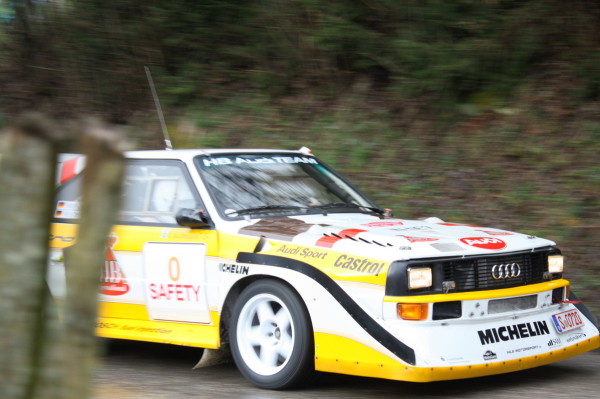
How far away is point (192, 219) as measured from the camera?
589 cm

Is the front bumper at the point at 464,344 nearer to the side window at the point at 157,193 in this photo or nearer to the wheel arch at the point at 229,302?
the wheel arch at the point at 229,302

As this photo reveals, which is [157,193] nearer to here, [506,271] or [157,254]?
[157,254]

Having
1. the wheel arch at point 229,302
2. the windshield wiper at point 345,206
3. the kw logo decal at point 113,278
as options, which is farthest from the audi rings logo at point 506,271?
the kw logo decal at point 113,278

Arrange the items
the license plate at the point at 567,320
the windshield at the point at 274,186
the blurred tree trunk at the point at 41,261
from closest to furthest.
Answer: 1. the blurred tree trunk at the point at 41,261
2. the license plate at the point at 567,320
3. the windshield at the point at 274,186

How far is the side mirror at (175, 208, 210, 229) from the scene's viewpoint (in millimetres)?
5891

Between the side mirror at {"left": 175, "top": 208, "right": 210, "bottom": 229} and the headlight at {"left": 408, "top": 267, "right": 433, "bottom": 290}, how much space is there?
63.8 inches

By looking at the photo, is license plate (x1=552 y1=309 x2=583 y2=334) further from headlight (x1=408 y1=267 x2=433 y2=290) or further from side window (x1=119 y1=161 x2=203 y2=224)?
side window (x1=119 y1=161 x2=203 y2=224)

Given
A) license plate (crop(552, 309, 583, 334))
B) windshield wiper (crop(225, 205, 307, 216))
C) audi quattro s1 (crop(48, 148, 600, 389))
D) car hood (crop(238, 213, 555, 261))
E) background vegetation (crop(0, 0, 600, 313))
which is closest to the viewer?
audi quattro s1 (crop(48, 148, 600, 389))

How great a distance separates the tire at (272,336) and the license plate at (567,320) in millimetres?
1693

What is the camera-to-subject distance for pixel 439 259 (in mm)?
5125

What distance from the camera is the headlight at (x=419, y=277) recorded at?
499 centimetres

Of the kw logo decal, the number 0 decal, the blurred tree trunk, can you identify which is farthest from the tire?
the blurred tree trunk

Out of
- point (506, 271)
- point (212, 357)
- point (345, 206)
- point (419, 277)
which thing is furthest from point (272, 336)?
point (345, 206)

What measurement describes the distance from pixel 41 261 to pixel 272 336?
304cm
